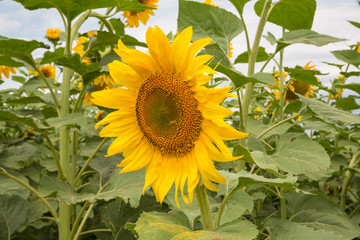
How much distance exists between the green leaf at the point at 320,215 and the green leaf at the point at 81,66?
1101mm

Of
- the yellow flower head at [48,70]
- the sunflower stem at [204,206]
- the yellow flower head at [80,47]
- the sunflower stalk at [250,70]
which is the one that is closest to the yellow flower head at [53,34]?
the yellow flower head at [48,70]

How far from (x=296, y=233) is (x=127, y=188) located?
63 cm

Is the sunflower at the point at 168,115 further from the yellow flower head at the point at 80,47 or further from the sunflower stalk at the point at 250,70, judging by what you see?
the yellow flower head at the point at 80,47

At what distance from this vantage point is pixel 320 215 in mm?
1559

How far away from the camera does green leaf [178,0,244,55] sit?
1305 millimetres

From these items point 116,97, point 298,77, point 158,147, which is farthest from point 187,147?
point 298,77

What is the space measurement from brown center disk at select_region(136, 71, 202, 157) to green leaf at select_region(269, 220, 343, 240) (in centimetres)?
37

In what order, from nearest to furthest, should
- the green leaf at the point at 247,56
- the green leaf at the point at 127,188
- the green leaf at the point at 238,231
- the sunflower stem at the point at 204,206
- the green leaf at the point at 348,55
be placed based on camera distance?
the green leaf at the point at 238,231 → the sunflower stem at the point at 204,206 → the green leaf at the point at 127,188 → the green leaf at the point at 247,56 → the green leaf at the point at 348,55

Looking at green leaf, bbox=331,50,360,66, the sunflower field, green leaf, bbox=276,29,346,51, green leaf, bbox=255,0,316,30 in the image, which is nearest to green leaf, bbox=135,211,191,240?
the sunflower field

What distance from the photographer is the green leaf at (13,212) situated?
1723mm

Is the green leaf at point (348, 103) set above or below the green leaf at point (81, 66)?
below

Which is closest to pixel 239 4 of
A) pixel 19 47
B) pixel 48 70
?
pixel 19 47

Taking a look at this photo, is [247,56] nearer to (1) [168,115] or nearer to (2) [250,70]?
(2) [250,70]

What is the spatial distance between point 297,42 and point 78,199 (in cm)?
99
